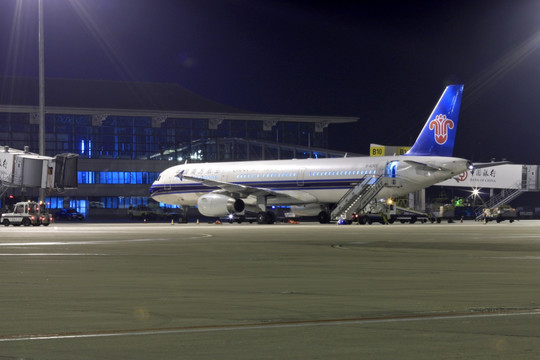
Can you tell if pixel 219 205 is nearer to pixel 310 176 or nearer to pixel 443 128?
pixel 310 176

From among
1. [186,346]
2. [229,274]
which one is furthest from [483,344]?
[229,274]

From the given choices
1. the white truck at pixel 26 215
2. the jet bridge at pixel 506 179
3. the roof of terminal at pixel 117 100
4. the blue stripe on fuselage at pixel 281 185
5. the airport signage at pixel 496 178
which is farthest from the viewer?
the roof of terminal at pixel 117 100

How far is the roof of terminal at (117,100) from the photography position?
107 metres

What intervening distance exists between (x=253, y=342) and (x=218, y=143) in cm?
10346

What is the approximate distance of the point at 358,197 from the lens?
63688mm

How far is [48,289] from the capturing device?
613 inches

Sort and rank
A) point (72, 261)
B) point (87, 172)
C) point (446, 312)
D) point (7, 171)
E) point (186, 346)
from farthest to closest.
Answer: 1. point (87, 172)
2. point (7, 171)
3. point (72, 261)
4. point (446, 312)
5. point (186, 346)

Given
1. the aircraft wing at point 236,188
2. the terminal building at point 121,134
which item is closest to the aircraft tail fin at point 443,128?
the aircraft wing at point 236,188

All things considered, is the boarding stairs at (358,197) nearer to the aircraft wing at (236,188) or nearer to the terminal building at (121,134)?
the aircraft wing at (236,188)

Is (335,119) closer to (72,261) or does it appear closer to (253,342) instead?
(72,261)

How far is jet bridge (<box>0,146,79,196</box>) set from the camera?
65312mm

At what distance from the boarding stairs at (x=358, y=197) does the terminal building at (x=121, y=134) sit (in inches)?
1513

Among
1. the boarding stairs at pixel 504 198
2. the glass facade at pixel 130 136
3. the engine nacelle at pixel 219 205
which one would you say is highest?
the glass facade at pixel 130 136

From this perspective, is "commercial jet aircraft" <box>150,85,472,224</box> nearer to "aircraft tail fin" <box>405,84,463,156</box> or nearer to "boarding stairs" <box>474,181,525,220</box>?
"aircraft tail fin" <box>405,84,463,156</box>
